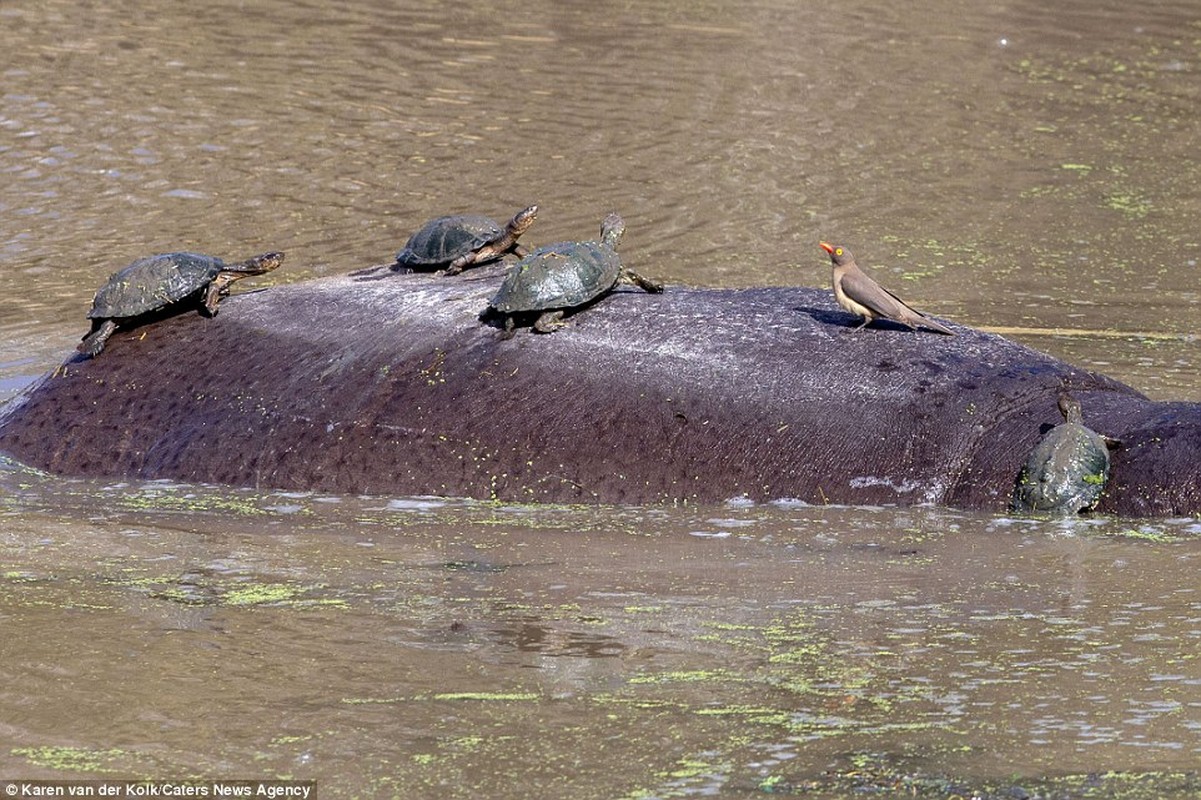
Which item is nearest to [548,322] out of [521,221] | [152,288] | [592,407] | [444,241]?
[592,407]

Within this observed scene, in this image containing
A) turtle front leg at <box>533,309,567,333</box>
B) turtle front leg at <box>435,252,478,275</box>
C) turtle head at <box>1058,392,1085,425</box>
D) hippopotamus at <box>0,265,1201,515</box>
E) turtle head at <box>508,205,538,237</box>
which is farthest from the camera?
turtle head at <box>508,205,538,237</box>

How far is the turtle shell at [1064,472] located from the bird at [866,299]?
0.78m

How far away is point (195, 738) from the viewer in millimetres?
4348

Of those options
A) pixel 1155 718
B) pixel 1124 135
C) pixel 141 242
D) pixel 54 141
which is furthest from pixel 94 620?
pixel 1124 135

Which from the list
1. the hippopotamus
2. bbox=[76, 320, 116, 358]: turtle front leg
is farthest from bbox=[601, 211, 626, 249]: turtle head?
bbox=[76, 320, 116, 358]: turtle front leg

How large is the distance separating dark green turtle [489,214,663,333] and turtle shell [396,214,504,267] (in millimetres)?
714

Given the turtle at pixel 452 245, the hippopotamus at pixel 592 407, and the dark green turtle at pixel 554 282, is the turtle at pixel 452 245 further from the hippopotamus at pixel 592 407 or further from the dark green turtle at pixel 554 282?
the dark green turtle at pixel 554 282

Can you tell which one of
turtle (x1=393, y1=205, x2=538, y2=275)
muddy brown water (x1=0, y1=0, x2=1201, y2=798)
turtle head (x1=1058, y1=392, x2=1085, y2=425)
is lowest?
muddy brown water (x1=0, y1=0, x2=1201, y2=798)

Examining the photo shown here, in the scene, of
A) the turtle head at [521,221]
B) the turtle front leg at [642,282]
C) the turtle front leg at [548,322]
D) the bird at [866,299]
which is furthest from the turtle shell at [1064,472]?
→ the turtle head at [521,221]

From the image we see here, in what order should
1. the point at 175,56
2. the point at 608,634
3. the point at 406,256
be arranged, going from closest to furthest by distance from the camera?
the point at 608,634 < the point at 406,256 < the point at 175,56

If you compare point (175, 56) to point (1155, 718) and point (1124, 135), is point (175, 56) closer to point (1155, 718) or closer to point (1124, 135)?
point (1124, 135)

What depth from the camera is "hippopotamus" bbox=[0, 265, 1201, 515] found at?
643cm

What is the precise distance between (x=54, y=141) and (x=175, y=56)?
12.2 feet

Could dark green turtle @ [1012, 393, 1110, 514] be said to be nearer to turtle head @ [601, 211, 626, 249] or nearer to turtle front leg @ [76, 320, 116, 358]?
turtle head @ [601, 211, 626, 249]
